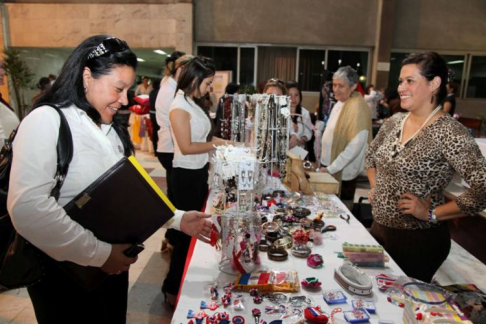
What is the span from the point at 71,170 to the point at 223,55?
816 centimetres

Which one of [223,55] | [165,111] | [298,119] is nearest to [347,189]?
[298,119]

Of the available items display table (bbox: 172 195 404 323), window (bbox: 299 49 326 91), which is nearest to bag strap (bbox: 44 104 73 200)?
display table (bbox: 172 195 404 323)

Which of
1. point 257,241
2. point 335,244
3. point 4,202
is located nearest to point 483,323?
point 335,244

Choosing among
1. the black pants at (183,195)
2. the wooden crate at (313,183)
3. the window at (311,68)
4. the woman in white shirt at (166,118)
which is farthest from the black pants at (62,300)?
the window at (311,68)

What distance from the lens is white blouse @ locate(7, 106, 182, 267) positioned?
0.89 m

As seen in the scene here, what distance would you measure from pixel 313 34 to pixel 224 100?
6.81 metres

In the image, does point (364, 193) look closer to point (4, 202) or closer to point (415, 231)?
point (415, 231)

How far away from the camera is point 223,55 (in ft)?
28.5

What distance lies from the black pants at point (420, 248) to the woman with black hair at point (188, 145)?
43.6 inches

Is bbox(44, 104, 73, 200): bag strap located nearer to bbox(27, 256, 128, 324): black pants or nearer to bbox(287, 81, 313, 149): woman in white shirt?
bbox(27, 256, 128, 324): black pants

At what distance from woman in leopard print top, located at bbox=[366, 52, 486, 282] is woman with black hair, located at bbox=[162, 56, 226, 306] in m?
1.02

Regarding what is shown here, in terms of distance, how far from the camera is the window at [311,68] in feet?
28.5

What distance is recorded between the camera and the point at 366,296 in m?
1.18

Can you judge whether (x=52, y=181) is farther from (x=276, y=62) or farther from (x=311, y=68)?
(x=311, y=68)
